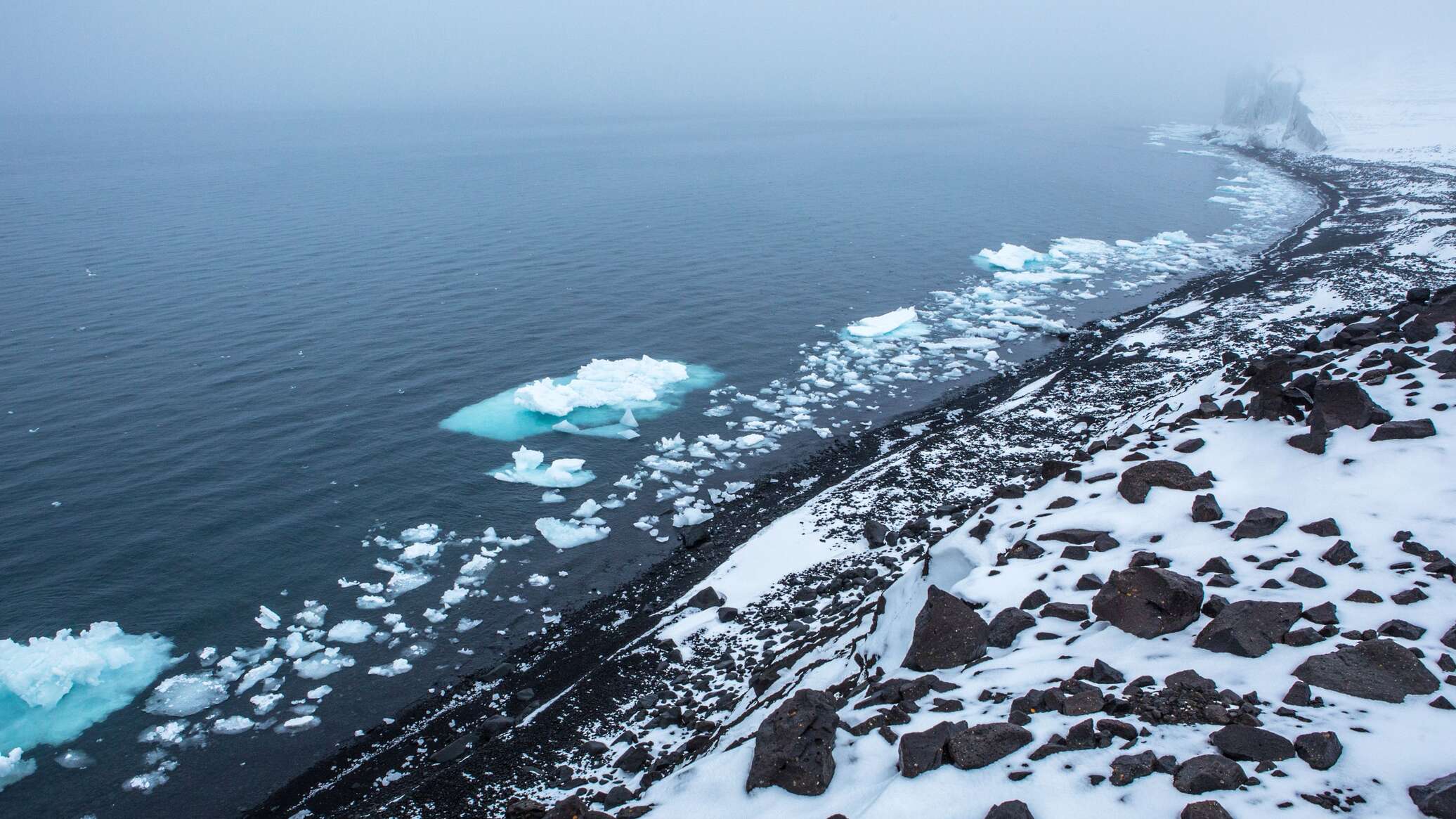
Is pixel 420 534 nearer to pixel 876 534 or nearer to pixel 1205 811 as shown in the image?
pixel 876 534

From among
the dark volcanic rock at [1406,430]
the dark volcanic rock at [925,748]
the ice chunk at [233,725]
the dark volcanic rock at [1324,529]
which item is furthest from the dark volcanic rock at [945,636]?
the ice chunk at [233,725]

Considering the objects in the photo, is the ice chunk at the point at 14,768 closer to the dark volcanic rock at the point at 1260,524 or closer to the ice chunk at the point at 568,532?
the ice chunk at the point at 568,532

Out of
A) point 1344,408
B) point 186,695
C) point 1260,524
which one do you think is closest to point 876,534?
point 1260,524

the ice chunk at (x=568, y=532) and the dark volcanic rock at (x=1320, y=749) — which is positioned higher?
the dark volcanic rock at (x=1320, y=749)

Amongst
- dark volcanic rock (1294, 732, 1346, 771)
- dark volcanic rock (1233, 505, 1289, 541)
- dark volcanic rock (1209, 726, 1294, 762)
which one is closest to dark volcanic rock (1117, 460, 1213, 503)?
dark volcanic rock (1233, 505, 1289, 541)

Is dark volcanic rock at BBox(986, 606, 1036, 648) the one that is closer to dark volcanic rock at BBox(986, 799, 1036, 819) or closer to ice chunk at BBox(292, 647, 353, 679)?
dark volcanic rock at BBox(986, 799, 1036, 819)

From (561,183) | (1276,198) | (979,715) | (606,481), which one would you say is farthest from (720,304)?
(1276,198)
